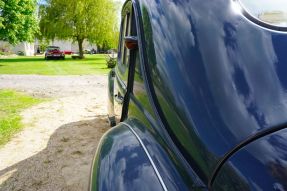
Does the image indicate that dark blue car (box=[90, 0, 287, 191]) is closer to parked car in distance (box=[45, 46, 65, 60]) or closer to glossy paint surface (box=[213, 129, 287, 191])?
glossy paint surface (box=[213, 129, 287, 191])

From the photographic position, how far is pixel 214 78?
137 centimetres

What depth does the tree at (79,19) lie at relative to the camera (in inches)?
1563

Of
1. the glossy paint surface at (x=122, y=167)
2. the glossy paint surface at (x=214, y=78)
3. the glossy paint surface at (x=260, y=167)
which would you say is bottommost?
the glossy paint surface at (x=122, y=167)

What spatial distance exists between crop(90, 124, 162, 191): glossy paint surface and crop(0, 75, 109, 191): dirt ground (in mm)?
2214

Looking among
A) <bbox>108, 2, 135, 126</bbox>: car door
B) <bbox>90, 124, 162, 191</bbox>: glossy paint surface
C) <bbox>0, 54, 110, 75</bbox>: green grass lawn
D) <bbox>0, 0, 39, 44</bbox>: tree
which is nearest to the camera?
<bbox>90, 124, 162, 191</bbox>: glossy paint surface

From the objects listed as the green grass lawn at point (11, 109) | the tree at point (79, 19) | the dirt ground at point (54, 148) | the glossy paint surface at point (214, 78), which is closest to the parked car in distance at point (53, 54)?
the tree at point (79, 19)

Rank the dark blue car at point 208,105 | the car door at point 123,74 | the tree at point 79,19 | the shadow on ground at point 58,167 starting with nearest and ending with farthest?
the dark blue car at point 208,105
the car door at point 123,74
the shadow on ground at point 58,167
the tree at point 79,19

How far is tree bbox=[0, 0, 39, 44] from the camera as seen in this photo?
31.0m

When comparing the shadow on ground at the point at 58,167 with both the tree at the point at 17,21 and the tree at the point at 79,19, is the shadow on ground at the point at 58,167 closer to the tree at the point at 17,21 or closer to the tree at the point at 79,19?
the tree at the point at 17,21

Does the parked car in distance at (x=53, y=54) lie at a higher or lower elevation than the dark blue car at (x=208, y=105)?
lower

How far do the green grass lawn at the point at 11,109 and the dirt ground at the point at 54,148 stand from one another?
0.18m

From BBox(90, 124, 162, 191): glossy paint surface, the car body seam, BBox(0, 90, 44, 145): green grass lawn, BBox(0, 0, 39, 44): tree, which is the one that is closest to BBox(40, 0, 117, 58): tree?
BBox(0, 0, 39, 44): tree

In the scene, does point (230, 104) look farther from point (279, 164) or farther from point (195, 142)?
point (279, 164)

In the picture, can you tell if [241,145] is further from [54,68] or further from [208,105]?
[54,68]
